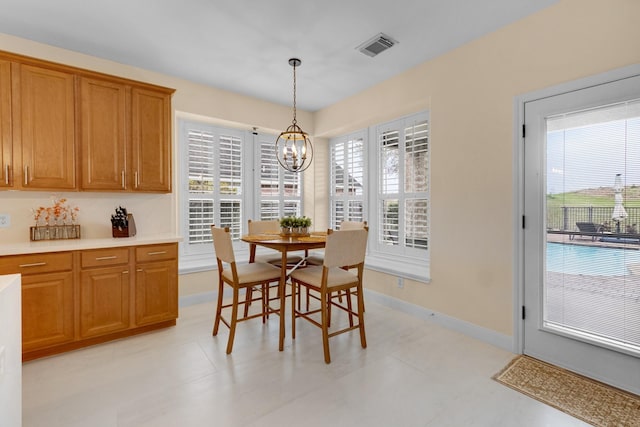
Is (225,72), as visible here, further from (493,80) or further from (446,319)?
(446,319)

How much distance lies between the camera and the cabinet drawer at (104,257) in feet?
8.25

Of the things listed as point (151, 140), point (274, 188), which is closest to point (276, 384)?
point (151, 140)

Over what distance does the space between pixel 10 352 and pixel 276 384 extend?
1407 millimetres

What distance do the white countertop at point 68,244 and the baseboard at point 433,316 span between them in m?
1.00

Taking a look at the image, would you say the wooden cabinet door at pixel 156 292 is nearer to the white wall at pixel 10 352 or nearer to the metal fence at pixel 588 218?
the white wall at pixel 10 352

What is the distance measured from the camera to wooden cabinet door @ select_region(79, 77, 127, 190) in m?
2.69

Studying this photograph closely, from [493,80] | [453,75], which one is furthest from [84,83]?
[493,80]

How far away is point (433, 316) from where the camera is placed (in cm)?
305

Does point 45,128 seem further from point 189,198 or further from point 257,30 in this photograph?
point 257,30

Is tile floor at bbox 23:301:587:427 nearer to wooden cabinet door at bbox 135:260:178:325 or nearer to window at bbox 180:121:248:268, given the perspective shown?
wooden cabinet door at bbox 135:260:178:325

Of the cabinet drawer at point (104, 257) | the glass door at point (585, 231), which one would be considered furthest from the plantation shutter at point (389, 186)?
the cabinet drawer at point (104, 257)

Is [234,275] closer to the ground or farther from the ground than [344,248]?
closer to the ground

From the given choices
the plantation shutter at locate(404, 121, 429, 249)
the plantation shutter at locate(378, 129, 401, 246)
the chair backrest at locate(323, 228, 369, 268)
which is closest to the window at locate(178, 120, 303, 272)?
the plantation shutter at locate(378, 129, 401, 246)

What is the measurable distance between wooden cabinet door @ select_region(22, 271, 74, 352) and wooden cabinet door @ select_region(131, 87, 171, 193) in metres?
1.04
